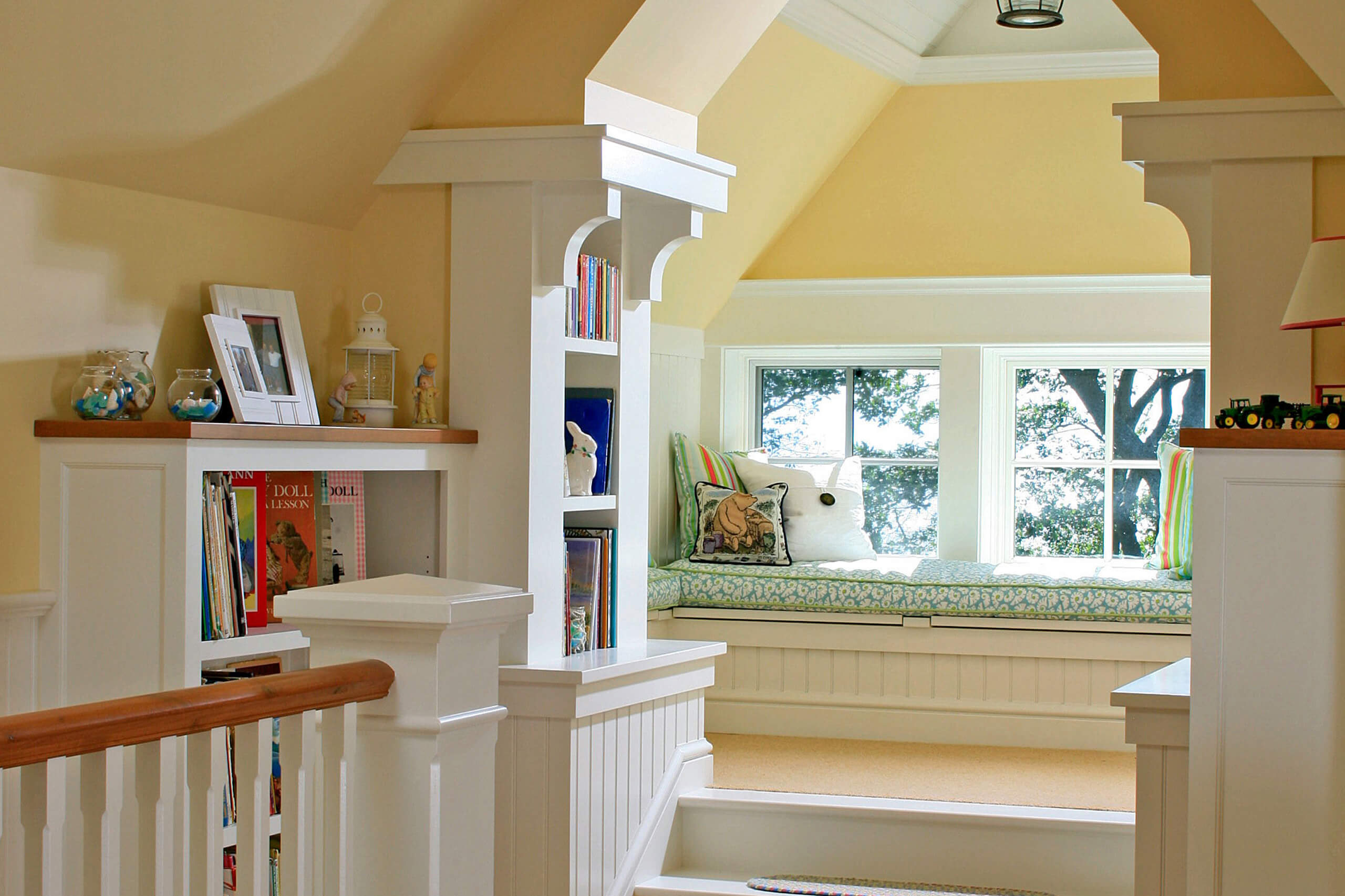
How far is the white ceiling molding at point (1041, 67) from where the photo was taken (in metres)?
4.86

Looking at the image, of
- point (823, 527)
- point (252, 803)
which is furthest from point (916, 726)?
point (252, 803)

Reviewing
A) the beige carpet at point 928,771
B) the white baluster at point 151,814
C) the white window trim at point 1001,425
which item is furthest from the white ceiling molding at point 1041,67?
the white baluster at point 151,814

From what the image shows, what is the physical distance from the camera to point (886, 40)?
478cm

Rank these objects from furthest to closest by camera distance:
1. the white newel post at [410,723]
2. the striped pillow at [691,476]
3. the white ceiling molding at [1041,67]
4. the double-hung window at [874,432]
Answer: the double-hung window at [874,432], the striped pillow at [691,476], the white ceiling molding at [1041,67], the white newel post at [410,723]

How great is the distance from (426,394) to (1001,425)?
302 centimetres

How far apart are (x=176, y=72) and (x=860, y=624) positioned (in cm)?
295

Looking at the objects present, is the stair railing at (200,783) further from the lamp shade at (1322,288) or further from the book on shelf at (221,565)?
the lamp shade at (1322,288)

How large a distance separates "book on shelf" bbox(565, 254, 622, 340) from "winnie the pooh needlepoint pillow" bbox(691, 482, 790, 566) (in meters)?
1.78

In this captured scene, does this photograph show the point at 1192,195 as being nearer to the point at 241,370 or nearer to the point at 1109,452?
the point at 241,370

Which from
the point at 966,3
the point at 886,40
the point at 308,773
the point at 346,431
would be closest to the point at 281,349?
the point at 346,431

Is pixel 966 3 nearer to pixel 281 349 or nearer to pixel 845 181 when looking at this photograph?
pixel 845 181

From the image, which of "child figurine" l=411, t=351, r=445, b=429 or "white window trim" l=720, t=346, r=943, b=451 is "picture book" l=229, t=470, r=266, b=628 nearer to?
"child figurine" l=411, t=351, r=445, b=429

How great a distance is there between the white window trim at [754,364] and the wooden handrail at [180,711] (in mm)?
4042

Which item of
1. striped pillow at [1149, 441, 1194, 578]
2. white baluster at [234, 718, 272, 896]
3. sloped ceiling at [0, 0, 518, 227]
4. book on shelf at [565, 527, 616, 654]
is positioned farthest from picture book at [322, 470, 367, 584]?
striped pillow at [1149, 441, 1194, 578]
